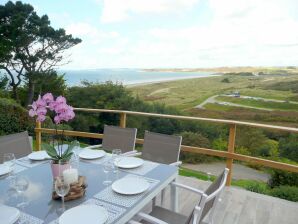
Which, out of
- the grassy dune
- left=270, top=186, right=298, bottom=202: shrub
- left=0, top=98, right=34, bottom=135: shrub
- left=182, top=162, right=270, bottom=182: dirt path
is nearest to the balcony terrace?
left=270, top=186, right=298, bottom=202: shrub

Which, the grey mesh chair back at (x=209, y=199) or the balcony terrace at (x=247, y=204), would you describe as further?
the balcony terrace at (x=247, y=204)

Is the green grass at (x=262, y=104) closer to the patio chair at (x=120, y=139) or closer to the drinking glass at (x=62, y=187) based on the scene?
the patio chair at (x=120, y=139)

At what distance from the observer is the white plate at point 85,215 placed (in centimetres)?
133

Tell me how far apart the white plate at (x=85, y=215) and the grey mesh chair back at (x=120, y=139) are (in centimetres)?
147

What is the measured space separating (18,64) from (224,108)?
35.1ft

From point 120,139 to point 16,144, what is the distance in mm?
1082

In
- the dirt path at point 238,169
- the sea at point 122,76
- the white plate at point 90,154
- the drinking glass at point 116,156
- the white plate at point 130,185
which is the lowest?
the dirt path at point 238,169

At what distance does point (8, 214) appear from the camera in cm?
135

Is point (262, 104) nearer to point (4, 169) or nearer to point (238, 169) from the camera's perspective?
point (238, 169)

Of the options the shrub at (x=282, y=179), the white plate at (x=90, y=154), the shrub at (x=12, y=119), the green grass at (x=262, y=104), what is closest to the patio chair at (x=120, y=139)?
the white plate at (x=90, y=154)

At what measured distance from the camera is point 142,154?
278 cm

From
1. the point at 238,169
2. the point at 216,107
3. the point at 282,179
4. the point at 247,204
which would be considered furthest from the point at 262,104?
the point at 247,204

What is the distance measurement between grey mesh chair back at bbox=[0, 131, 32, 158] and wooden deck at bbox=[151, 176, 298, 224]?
5.44 ft

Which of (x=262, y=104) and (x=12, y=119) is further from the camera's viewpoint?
(x=262, y=104)
